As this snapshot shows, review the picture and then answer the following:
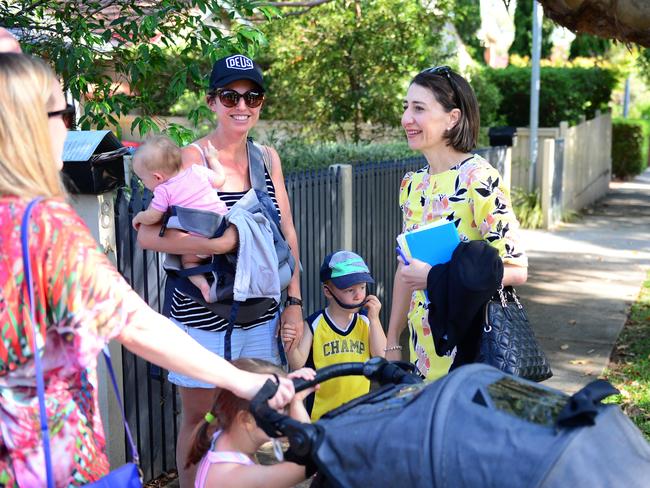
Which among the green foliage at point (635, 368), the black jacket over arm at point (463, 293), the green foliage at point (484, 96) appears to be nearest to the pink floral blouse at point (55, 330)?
the black jacket over arm at point (463, 293)

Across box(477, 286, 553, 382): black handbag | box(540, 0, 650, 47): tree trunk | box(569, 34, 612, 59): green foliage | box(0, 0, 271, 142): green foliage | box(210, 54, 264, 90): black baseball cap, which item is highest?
box(569, 34, 612, 59): green foliage

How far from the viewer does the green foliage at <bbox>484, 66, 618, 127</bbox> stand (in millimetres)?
21422

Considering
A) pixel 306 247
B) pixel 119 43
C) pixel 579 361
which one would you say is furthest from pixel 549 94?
pixel 119 43

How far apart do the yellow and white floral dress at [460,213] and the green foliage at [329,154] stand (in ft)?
11.2

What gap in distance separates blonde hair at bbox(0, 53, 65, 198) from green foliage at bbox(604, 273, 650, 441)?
4.38 meters

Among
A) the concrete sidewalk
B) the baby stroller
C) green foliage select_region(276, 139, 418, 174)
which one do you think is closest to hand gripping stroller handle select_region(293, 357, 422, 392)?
the baby stroller

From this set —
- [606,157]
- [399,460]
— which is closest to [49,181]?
[399,460]

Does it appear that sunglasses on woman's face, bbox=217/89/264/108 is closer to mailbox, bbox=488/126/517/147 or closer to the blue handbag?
the blue handbag

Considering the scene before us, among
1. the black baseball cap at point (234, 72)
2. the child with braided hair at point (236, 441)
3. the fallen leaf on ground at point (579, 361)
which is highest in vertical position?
the black baseball cap at point (234, 72)

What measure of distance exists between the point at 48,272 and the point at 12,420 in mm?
360

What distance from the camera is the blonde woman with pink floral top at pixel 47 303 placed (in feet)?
6.66

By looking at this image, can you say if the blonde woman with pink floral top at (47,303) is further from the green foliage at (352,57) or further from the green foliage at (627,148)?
the green foliage at (627,148)

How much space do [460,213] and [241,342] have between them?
1048 millimetres

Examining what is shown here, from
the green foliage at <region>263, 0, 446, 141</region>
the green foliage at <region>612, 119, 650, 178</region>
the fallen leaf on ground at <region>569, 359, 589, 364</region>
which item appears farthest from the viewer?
the green foliage at <region>612, 119, 650, 178</region>
